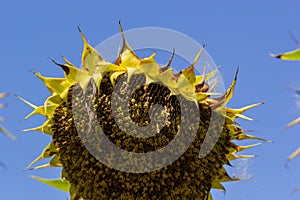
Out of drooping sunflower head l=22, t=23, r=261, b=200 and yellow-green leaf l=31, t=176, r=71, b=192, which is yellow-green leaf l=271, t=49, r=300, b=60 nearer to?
drooping sunflower head l=22, t=23, r=261, b=200

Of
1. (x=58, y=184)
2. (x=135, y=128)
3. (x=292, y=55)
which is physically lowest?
(x=58, y=184)

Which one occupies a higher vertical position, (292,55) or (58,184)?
(292,55)

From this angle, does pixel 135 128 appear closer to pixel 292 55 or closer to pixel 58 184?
pixel 58 184

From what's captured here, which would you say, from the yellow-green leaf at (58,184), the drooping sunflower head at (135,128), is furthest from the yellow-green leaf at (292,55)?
the yellow-green leaf at (58,184)

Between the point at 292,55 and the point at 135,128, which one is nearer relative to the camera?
the point at 292,55

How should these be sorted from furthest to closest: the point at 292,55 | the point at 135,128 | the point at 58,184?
1. the point at 58,184
2. the point at 135,128
3. the point at 292,55

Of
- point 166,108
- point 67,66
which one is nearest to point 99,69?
point 67,66

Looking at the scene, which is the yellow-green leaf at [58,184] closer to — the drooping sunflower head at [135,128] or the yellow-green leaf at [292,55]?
the drooping sunflower head at [135,128]

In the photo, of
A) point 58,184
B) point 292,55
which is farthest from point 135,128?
point 292,55
